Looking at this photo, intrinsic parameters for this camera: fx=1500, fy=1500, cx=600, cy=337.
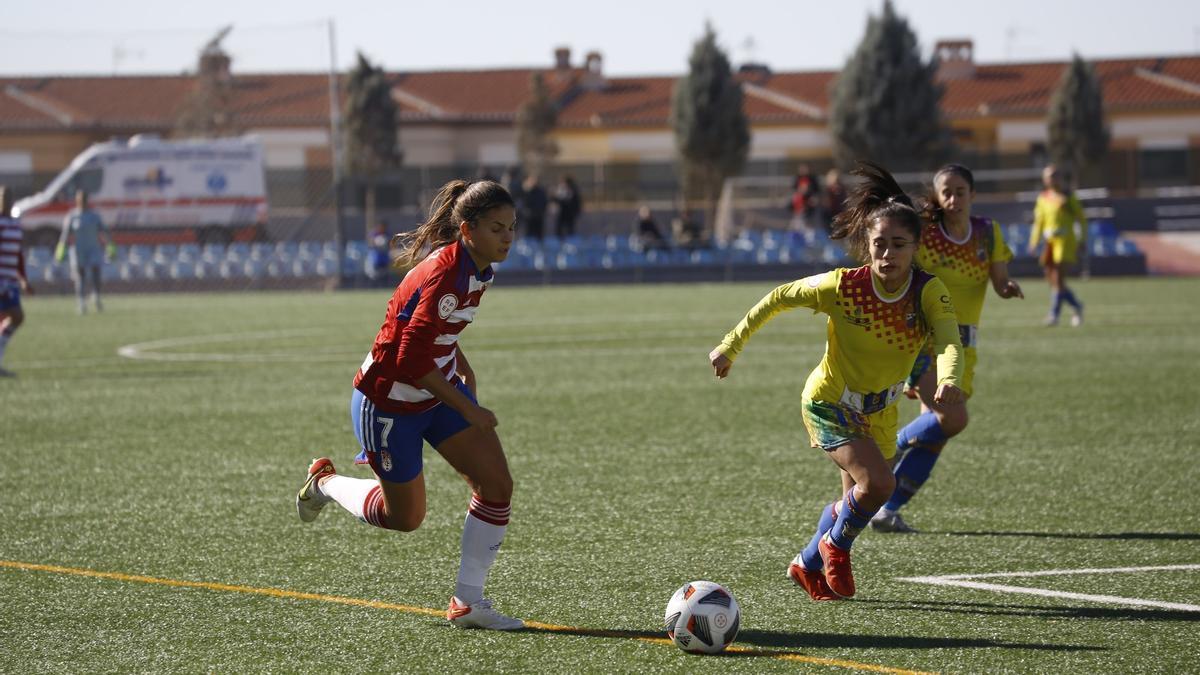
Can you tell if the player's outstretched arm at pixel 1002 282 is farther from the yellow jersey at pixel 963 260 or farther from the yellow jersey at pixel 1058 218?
the yellow jersey at pixel 1058 218

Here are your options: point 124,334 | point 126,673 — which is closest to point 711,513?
point 126,673

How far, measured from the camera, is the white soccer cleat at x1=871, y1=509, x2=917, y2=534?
25.1 ft

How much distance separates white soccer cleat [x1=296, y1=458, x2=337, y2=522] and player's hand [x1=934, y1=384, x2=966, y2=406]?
2.73 metres

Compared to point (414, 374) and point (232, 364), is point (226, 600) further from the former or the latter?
point (232, 364)

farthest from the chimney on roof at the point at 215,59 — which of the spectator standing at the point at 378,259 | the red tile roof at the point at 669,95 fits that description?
the red tile roof at the point at 669,95

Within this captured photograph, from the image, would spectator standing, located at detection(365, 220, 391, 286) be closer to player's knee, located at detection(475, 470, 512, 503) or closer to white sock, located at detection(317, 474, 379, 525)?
white sock, located at detection(317, 474, 379, 525)

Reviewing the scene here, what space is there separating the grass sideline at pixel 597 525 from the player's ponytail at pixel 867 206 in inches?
59.6

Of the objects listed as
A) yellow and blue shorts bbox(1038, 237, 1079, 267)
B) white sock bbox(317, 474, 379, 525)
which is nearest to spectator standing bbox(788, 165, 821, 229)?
yellow and blue shorts bbox(1038, 237, 1079, 267)

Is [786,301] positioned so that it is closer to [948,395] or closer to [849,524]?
[948,395]

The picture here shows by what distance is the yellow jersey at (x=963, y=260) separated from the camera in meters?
8.09

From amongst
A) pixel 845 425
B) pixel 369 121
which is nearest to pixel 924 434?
pixel 845 425

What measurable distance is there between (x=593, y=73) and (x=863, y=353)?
2797 inches

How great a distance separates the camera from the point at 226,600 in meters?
6.33

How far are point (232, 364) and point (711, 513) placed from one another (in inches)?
401
